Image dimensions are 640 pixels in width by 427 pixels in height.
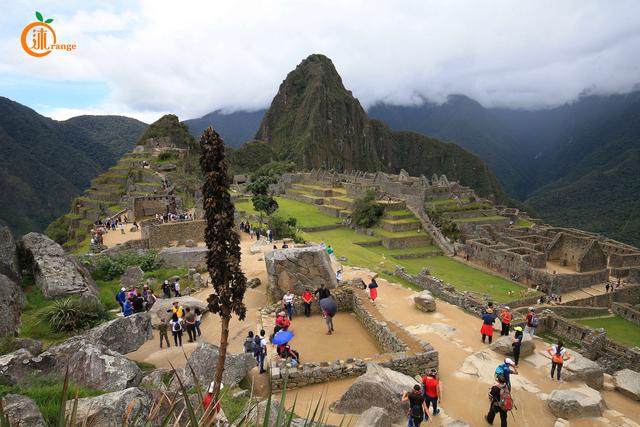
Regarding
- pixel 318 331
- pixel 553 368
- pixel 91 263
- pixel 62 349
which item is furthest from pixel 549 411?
pixel 91 263

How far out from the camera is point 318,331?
40.3 feet

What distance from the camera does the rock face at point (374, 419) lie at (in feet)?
22.4

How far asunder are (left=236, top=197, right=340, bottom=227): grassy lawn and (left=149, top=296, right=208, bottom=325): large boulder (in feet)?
95.2

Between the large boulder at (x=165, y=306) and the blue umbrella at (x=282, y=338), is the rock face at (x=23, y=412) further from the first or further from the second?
the large boulder at (x=165, y=306)

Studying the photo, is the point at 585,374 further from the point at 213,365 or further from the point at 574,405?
the point at 213,365

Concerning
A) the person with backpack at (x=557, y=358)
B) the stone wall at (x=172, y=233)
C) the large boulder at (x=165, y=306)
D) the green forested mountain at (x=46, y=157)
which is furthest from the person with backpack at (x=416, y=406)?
the green forested mountain at (x=46, y=157)

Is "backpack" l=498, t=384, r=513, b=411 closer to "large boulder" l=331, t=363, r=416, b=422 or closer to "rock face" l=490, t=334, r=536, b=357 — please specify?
"large boulder" l=331, t=363, r=416, b=422

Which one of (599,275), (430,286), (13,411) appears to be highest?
(13,411)

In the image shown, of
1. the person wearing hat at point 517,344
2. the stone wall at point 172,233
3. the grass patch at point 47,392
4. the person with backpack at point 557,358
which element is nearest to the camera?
the grass patch at point 47,392

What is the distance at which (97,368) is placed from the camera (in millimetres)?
7250

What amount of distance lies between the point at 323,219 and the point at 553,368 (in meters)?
41.6

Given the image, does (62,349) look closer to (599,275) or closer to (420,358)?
(420,358)

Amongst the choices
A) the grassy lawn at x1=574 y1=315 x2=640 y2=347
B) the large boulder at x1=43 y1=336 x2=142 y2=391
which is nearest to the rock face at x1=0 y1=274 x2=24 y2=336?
the large boulder at x1=43 y1=336 x2=142 y2=391

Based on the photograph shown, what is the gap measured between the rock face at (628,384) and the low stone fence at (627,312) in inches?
757
